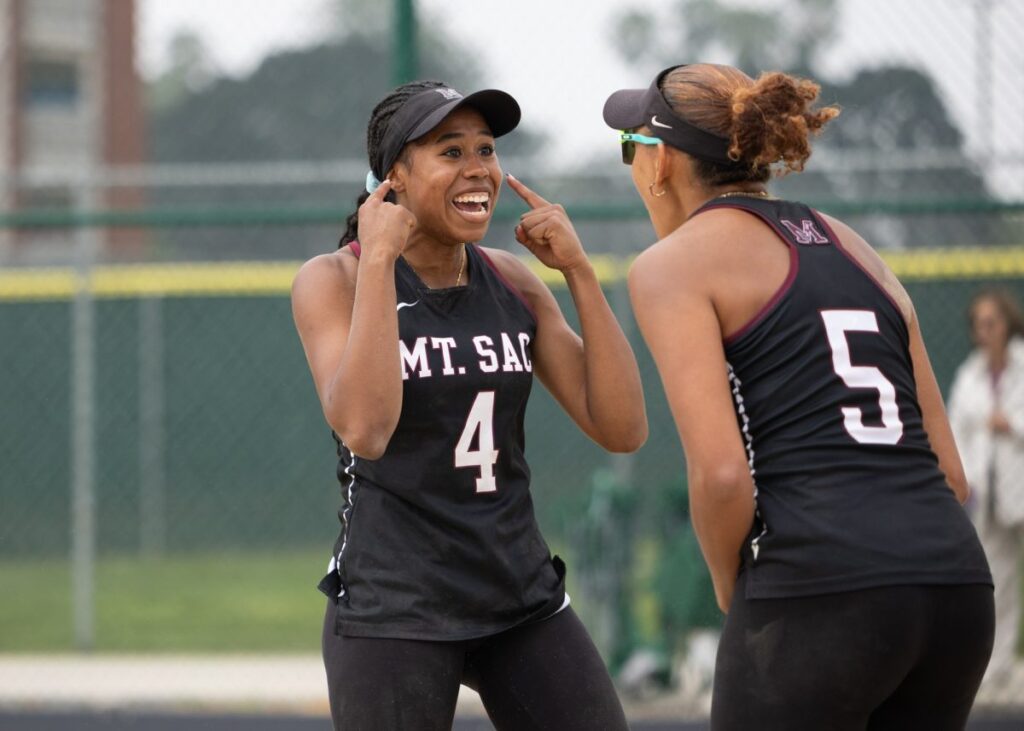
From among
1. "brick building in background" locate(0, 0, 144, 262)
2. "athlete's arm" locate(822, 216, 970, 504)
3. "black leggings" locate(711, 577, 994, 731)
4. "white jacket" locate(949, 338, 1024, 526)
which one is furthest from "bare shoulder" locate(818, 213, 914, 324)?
"brick building in background" locate(0, 0, 144, 262)

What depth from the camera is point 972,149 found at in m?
6.35

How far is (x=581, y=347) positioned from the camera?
334 centimetres

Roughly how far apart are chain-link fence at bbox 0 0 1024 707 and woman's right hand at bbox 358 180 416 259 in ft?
9.55

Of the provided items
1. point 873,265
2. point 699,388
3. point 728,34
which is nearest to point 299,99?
point 728,34

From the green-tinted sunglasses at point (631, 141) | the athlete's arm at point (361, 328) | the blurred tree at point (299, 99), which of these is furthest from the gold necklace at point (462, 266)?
the blurred tree at point (299, 99)

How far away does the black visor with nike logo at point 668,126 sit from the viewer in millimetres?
2793

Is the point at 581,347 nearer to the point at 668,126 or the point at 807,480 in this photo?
the point at 668,126

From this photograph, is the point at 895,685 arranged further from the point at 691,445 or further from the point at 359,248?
the point at 359,248

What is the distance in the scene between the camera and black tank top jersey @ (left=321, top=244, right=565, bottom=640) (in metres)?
2.97

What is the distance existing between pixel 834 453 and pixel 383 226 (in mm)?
1049

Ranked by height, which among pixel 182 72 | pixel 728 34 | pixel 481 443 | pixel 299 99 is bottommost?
pixel 481 443

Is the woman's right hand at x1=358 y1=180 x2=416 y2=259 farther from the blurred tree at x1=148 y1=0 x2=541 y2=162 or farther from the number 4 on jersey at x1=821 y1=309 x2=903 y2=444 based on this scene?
the blurred tree at x1=148 y1=0 x2=541 y2=162

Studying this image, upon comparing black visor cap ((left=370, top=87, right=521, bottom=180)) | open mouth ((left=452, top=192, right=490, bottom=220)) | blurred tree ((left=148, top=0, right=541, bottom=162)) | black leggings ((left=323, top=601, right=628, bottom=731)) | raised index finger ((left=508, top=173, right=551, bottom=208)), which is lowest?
black leggings ((left=323, top=601, right=628, bottom=731))

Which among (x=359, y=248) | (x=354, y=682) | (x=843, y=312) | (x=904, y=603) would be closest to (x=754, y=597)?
(x=904, y=603)
